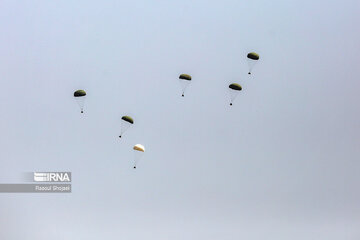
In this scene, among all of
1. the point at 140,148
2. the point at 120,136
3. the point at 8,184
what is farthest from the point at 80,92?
the point at 8,184

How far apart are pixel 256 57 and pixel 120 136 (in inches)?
621

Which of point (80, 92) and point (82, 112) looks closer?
point (80, 92)

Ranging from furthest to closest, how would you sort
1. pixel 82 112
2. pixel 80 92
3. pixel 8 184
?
pixel 8 184 < pixel 82 112 < pixel 80 92

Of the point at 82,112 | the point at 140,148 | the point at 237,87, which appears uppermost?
the point at 82,112

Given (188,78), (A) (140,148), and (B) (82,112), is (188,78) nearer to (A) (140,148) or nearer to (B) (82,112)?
(A) (140,148)

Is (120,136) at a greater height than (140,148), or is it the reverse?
(120,136)

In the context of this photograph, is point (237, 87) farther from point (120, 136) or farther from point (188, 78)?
point (120, 136)

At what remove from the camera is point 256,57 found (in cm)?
3616

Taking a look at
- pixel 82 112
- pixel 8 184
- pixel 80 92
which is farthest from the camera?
pixel 8 184

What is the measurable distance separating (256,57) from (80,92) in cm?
1071

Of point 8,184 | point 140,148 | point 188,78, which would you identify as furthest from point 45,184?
point 188,78

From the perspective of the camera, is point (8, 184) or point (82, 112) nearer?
point (82, 112)

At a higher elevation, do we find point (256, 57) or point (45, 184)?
point (256, 57)

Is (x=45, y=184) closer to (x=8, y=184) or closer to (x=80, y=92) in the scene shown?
(x=8, y=184)
